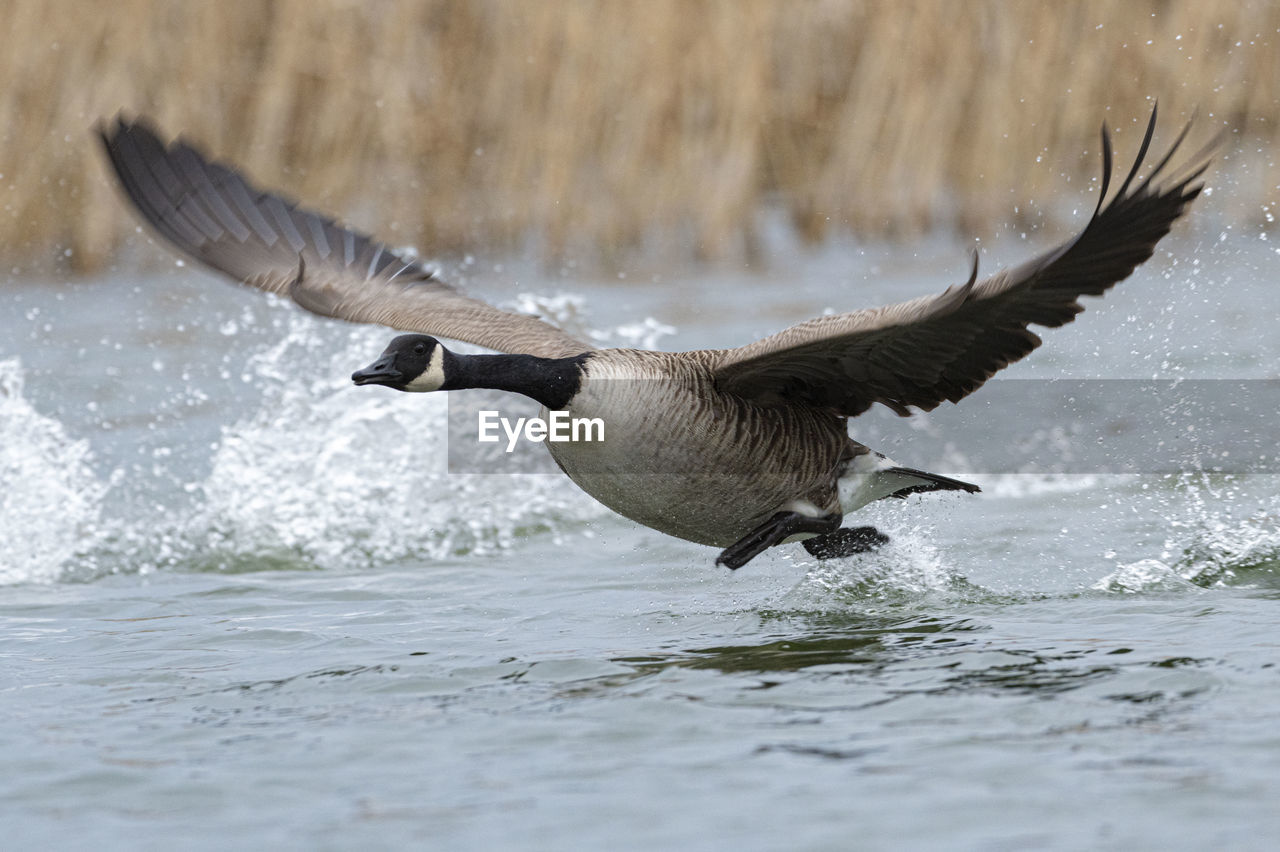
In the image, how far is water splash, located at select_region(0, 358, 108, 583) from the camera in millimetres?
8609

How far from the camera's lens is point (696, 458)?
629cm

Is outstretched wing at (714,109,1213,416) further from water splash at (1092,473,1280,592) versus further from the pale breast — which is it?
water splash at (1092,473,1280,592)

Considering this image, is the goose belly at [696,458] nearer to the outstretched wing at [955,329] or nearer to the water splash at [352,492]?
the outstretched wing at [955,329]

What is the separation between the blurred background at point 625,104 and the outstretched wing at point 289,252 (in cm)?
584

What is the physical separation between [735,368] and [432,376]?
1204 mm

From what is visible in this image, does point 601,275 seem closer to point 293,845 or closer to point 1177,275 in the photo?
point 1177,275

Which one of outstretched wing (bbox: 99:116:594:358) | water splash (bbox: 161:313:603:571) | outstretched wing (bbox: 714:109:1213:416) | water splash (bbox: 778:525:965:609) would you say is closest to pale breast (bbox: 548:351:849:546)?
outstretched wing (bbox: 714:109:1213:416)

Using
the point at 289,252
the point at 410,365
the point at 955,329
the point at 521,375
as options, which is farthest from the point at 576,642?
the point at 289,252

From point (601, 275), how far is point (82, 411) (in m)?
4.82

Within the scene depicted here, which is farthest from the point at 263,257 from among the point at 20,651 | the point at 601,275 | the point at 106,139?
the point at 601,275

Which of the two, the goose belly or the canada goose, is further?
the goose belly

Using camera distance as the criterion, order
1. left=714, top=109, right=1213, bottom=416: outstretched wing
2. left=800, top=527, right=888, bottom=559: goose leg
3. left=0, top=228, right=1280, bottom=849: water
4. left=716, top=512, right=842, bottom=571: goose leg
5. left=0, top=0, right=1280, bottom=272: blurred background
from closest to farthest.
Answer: left=0, top=228, right=1280, bottom=849: water, left=714, top=109, right=1213, bottom=416: outstretched wing, left=716, top=512, right=842, bottom=571: goose leg, left=800, top=527, right=888, bottom=559: goose leg, left=0, top=0, right=1280, bottom=272: blurred background

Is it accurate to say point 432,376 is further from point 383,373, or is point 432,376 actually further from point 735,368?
point 735,368

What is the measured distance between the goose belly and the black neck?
81mm
